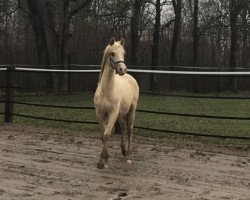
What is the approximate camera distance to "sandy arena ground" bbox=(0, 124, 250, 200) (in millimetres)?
5426

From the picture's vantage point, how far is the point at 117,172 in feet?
21.5

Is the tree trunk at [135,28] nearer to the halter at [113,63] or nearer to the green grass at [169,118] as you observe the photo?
the green grass at [169,118]

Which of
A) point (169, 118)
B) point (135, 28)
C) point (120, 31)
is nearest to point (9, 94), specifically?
point (169, 118)

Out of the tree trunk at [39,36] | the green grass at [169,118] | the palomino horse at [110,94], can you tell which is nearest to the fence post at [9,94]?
the green grass at [169,118]

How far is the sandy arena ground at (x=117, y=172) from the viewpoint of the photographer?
543cm

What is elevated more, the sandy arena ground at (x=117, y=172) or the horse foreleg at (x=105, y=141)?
the horse foreleg at (x=105, y=141)

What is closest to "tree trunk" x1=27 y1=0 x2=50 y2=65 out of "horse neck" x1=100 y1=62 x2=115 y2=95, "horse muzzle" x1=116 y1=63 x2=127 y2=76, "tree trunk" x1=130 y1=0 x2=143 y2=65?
"tree trunk" x1=130 y1=0 x2=143 y2=65

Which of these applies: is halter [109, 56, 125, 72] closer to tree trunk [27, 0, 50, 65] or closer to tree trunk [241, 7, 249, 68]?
tree trunk [27, 0, 50, 65]

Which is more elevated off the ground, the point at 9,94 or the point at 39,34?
the point at 39,34

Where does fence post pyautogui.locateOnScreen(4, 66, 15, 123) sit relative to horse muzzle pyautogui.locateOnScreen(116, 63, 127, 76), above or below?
below

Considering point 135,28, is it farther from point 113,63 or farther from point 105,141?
point 105,141

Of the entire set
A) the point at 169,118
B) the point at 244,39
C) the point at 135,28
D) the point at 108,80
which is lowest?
the point at 169,118

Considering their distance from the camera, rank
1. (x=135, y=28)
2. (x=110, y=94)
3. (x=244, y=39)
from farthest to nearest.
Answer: (x=244, y=39), (x=135, y=28), (x=110, y=94)

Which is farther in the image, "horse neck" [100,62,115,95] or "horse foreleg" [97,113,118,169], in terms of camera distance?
"horse neck" [100,62,115,95]
